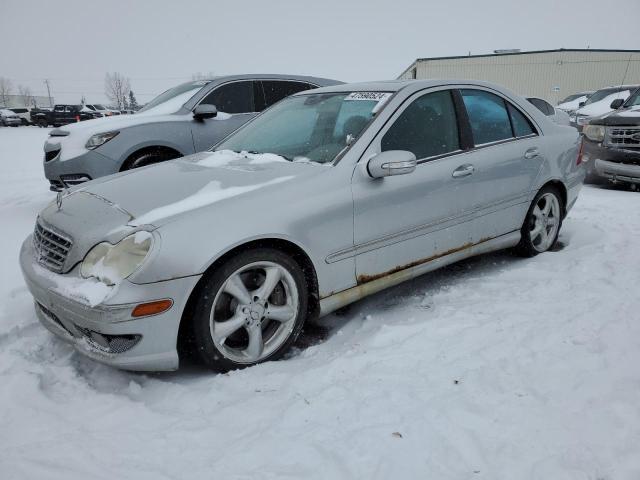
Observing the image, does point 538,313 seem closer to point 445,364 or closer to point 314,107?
point 445,364

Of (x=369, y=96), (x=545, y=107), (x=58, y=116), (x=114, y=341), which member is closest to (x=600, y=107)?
(x=545, y=107)

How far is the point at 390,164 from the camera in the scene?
2777mm

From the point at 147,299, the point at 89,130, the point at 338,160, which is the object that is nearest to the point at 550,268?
the point at 338,160

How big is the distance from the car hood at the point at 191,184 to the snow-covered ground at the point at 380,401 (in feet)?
2.89

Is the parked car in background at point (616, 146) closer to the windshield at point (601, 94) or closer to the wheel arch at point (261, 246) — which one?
the windshield at point (601, 94)

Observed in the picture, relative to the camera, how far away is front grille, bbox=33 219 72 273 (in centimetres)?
243

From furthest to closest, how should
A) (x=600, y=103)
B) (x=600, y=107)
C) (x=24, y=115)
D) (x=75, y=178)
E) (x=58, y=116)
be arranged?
(x=24, y=115)
(x=58, y=116)
(x=600, y=103)
(x=600, y=107)
(x=75, y=178)

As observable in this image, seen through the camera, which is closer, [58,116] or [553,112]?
[553,112]

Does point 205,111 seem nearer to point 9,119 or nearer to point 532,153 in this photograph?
point 532,153

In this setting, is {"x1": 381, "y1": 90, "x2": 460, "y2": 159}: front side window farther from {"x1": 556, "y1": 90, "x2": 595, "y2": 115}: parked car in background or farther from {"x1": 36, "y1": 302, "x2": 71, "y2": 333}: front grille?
{"x1": 556, "y1": 90, "x2": 595, "y2": 115}: parked car in background

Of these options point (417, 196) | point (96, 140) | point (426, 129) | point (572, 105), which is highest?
point (426, 129)

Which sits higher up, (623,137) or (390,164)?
(390,164)

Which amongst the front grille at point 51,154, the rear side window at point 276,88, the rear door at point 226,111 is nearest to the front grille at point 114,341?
the rear door at point 226,111

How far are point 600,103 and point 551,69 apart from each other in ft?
87.8
